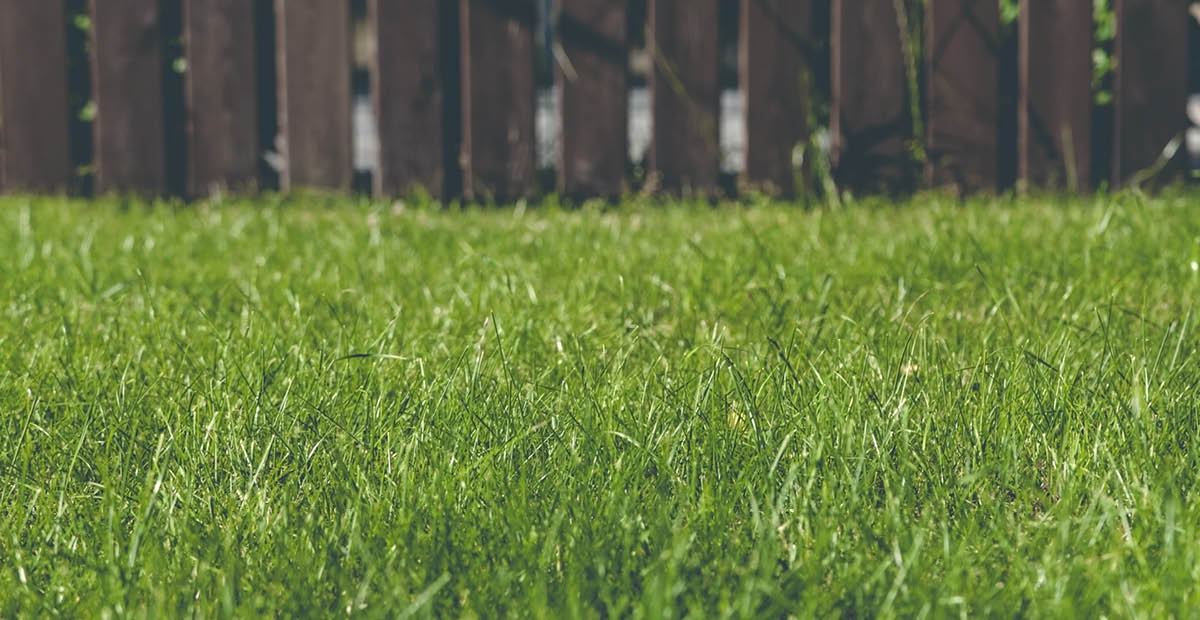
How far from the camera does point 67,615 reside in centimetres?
131

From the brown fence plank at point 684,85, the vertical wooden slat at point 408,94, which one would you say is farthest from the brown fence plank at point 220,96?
the brown fence plank at point 684,85

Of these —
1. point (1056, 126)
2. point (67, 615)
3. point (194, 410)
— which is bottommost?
point (67, 615)

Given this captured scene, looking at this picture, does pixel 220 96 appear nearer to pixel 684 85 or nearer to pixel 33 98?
pixel 33 98

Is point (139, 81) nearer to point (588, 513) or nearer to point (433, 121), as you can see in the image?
point (433, 121)

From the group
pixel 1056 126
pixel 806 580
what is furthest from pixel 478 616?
pixel 1056 126

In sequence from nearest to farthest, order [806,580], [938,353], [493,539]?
[806,580]
[493,539]
[938,353]

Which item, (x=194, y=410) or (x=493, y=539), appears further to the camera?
(x=194, y=410)

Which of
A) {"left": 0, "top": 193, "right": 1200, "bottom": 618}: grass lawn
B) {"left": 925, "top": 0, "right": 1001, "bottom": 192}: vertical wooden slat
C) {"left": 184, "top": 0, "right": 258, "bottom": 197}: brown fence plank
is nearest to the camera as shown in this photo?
{"left": 0, "top": 193, "right": 1200, "bottom": 618}: grass lawn

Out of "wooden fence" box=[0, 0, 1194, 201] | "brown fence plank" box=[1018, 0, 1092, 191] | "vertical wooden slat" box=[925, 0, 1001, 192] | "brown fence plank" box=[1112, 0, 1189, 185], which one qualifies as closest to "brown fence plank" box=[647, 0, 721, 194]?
"wooden fence" box=[0, 0, 1194, 201]

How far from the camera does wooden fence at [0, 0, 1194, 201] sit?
13.2ft

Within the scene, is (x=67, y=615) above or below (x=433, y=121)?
below

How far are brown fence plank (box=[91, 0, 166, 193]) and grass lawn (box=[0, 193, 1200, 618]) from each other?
1506 mm

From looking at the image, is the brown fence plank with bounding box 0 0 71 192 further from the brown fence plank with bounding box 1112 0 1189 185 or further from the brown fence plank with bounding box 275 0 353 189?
the brown fence plank with bounding box 1112 0 1189 185

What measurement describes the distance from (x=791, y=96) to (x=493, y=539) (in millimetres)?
2854
